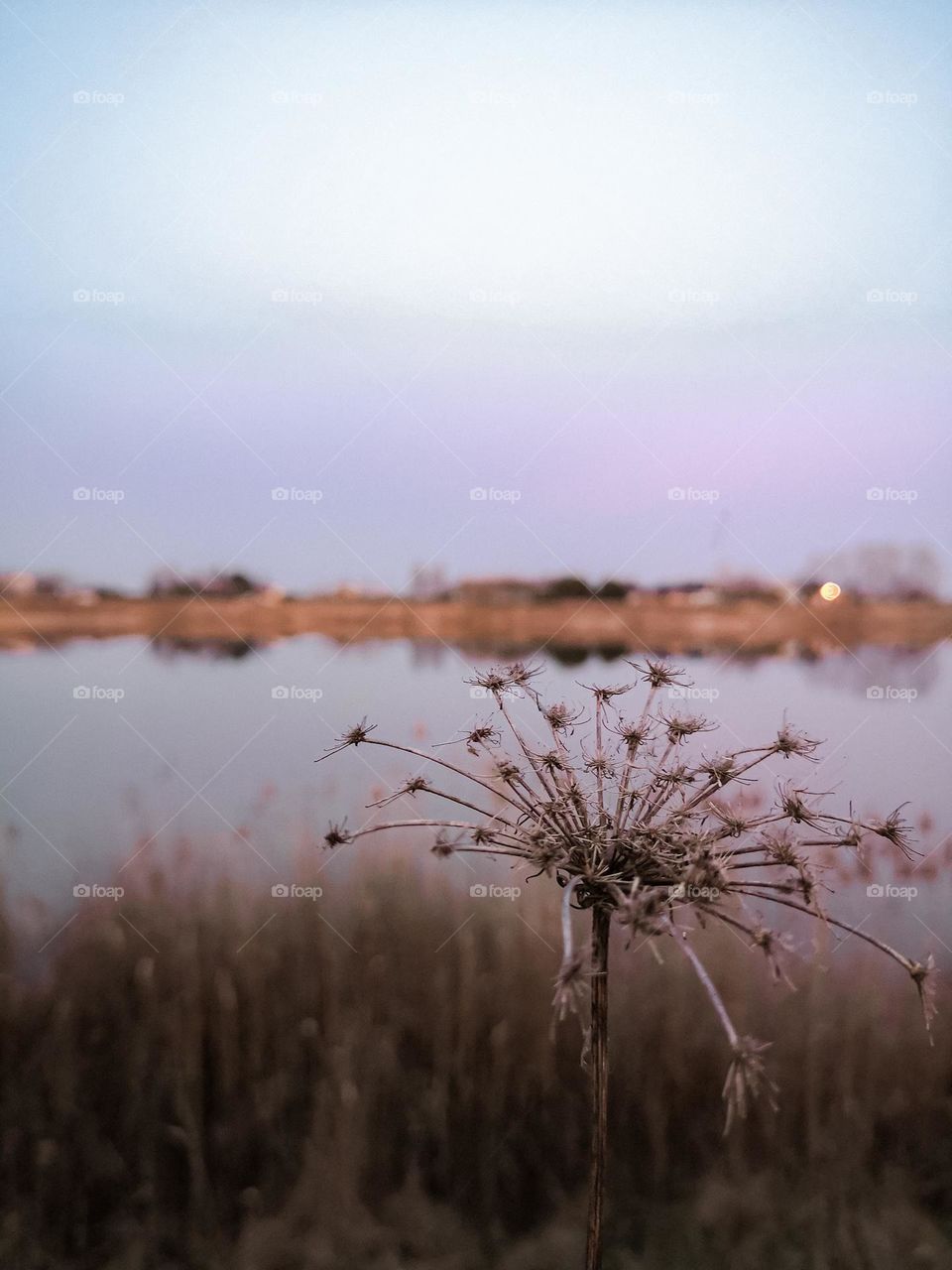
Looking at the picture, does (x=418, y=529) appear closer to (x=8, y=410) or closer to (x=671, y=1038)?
(x=8, y=410)

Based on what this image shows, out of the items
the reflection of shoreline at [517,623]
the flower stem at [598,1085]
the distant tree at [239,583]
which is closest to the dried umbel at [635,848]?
the flower stem at [598,1085]

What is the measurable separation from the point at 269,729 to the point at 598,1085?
979mm

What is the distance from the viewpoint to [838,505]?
198 centimetres

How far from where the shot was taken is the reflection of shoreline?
77.5 inches

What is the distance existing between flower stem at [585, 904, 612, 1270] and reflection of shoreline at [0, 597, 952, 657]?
78 cm

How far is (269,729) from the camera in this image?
1972 millimetres

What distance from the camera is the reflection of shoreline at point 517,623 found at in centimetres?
197

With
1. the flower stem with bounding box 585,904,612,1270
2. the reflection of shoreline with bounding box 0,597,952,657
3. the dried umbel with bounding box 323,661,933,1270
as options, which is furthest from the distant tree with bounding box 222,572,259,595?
the flower stem with bounding box 585,904,612,1270

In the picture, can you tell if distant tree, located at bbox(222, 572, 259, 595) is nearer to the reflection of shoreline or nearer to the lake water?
the reflection of shoreline

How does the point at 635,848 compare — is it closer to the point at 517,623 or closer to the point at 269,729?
the point at 517,623

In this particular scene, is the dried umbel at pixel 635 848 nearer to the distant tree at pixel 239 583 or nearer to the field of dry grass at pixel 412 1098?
the field of dry grass at pixel 412 1098

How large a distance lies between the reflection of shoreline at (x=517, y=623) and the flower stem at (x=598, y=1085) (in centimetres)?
78

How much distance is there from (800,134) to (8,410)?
1699 millimetres

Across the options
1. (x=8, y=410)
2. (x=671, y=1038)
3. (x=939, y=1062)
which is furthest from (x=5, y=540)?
(x=939, y=1062)
